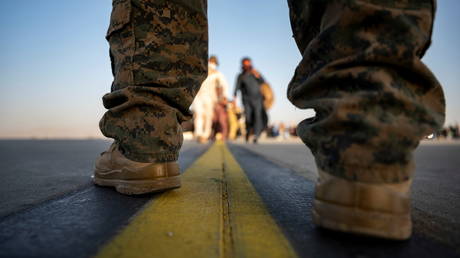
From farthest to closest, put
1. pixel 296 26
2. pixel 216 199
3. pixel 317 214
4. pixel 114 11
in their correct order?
pixel 114 11
pixel 216 199
pixel 296 26
pixel 317 214

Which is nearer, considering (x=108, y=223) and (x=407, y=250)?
(x=407, y=250)

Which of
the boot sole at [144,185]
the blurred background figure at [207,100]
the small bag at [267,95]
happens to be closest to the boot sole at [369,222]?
the boot sole at [144,185]

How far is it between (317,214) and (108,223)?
0.60 meters

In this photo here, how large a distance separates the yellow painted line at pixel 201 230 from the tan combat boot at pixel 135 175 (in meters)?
0.07

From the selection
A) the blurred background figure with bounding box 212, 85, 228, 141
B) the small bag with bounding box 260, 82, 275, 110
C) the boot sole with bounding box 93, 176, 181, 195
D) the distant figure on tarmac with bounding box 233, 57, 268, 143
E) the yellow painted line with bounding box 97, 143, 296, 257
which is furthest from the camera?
the blurred background figure with bounding box 212, 85, 228, 141

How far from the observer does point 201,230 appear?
774 mm

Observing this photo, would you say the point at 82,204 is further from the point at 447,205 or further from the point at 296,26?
the point at 447,205

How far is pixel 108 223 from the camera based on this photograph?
2.72 ft

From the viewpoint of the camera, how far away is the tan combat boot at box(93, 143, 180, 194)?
1.20 meters

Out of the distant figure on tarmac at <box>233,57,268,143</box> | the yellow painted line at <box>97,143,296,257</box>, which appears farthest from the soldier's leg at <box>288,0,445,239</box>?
the distant figure on tarmac at <box>233,57,268,143</box>

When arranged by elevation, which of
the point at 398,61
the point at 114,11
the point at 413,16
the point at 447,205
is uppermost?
the point at 114,11

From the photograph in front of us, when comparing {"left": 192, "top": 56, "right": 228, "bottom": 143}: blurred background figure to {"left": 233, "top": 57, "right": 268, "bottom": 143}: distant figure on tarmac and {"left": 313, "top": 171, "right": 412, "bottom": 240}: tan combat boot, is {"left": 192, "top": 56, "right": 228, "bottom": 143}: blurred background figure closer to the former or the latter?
{"left": 233, "top": 57, "right": 268, "bottom": 143}: distant figure on tarmac

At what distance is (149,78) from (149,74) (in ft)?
0.06

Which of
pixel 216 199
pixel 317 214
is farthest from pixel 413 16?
pixel 216 199
